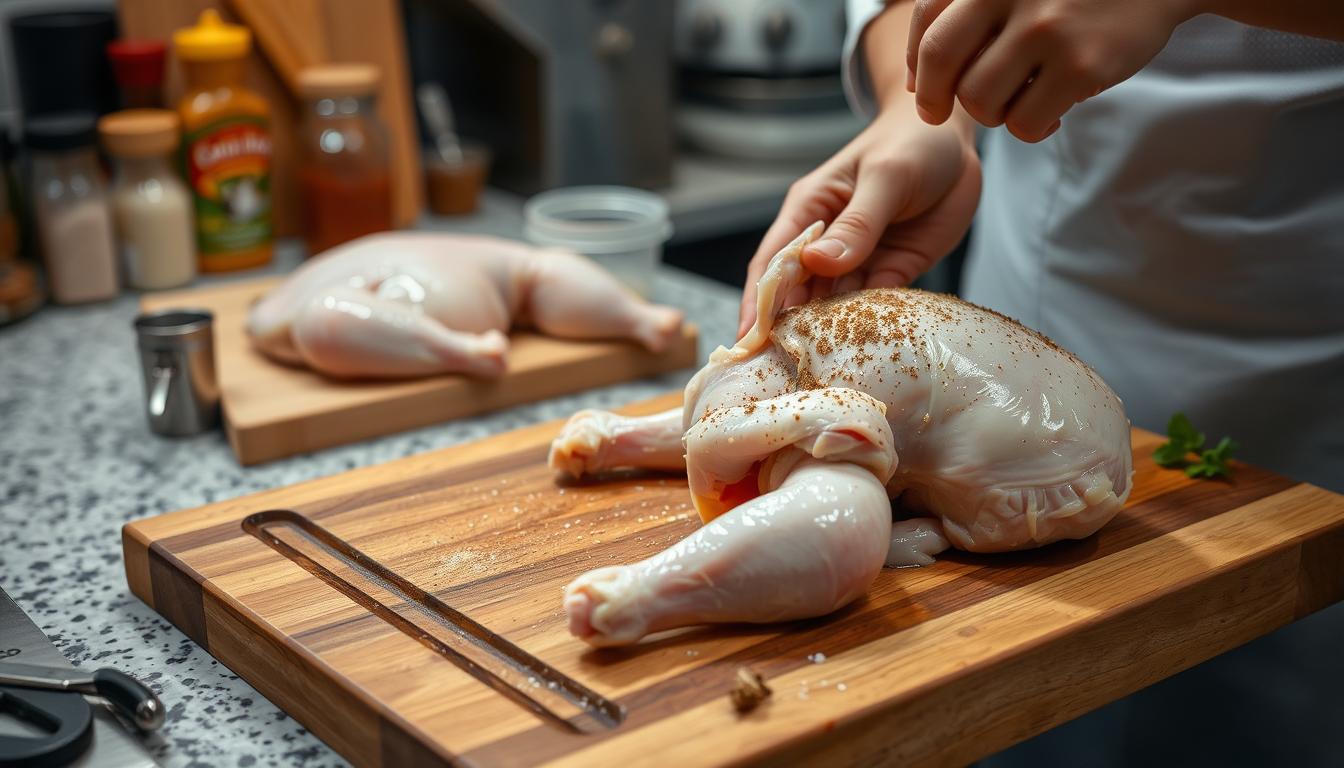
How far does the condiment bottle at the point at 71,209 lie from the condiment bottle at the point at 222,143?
16cm

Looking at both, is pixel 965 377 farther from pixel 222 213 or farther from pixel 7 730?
pixel 222 213

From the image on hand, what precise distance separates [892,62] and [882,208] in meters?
0.35

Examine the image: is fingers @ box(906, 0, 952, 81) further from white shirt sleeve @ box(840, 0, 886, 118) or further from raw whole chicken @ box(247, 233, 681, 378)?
raw whole chicken @ box(247, 233, 681, 378)

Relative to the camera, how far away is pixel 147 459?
1.60m

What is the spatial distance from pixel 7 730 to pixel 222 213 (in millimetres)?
1411

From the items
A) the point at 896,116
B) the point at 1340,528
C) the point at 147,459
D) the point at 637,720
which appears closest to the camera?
the point at 637,720

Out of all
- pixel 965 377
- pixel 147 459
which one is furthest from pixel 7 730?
pixel 965 377

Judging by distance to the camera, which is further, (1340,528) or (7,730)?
(1340,528)

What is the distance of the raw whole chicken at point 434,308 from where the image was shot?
66.7 inches

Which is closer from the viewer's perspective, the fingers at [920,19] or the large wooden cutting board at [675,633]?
the large wooden cutting board at [675,633]

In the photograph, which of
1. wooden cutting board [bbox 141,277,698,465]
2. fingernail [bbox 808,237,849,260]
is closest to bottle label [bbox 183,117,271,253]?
wooden cutting board [bbox 141,277,698,465]

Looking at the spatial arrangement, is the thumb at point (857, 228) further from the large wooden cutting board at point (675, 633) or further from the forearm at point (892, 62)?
the large wooden cutting board at point (675, 633)

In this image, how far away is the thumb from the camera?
1.31 m

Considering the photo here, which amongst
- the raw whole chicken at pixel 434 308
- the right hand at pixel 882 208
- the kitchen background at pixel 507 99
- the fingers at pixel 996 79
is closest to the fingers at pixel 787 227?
the right hand at pixel 882 208
